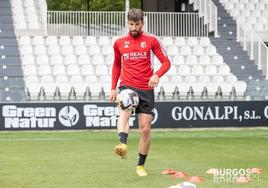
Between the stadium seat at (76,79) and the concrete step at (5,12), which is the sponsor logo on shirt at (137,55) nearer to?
the stadium seat at (76,79)

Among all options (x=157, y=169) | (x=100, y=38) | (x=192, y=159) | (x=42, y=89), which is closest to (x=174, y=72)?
(x=100, y=38)

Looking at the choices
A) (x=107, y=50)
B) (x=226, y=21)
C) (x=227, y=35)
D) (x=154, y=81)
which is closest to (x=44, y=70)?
(x=107, y=50)

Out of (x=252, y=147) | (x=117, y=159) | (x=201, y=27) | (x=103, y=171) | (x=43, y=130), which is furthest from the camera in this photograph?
(x=201, y=27)

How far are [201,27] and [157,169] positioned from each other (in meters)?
22.9

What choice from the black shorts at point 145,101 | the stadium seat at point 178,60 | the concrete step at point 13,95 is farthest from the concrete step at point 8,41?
the black shorts at point 145,101

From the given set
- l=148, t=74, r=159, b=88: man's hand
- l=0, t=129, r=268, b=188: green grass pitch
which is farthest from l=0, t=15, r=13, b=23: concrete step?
l=148, t=74, r=159, b=88: man's hand

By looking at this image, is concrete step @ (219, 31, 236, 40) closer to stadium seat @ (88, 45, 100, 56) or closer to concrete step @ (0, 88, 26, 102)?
stadium seat @ (88, 45, 100, 56)

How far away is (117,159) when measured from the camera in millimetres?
13266

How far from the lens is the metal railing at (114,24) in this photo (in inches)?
1245

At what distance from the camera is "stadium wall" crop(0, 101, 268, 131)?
76.0ft

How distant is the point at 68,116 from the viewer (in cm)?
2347

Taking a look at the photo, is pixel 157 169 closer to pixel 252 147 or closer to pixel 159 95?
pixel 252 147

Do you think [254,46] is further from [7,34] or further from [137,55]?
[137,55]

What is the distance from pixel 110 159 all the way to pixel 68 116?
406 inches
